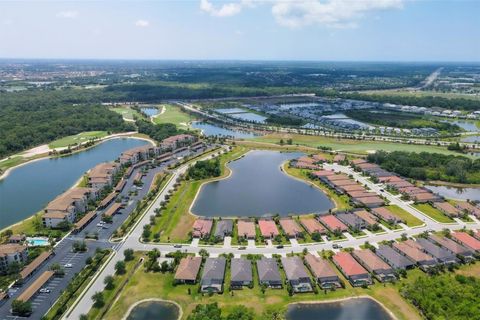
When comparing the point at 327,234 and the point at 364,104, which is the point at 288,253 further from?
the point at 364,104

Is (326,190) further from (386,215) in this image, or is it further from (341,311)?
(341,311)

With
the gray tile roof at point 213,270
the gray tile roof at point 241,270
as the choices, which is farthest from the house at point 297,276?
the gray tile roof at point 213,270

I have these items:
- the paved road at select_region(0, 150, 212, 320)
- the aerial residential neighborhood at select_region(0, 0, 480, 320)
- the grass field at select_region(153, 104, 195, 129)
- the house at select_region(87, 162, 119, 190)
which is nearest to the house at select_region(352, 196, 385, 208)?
the aerial residential neighborhood at select_region(0, 0, 480, 320)

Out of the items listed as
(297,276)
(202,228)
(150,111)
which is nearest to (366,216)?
(297,276)

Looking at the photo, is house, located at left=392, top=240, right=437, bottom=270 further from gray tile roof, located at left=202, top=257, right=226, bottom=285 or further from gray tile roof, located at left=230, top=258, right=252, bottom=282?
gray tile roof, located at left=202, top=257, right=226, bottom=285

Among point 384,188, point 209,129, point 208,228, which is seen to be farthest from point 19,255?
point 209,129

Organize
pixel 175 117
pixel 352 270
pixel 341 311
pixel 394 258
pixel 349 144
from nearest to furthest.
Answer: pixel 341 311, pixel 352 270, pixel 394 258, pixel 349 144, pixel 175 117
